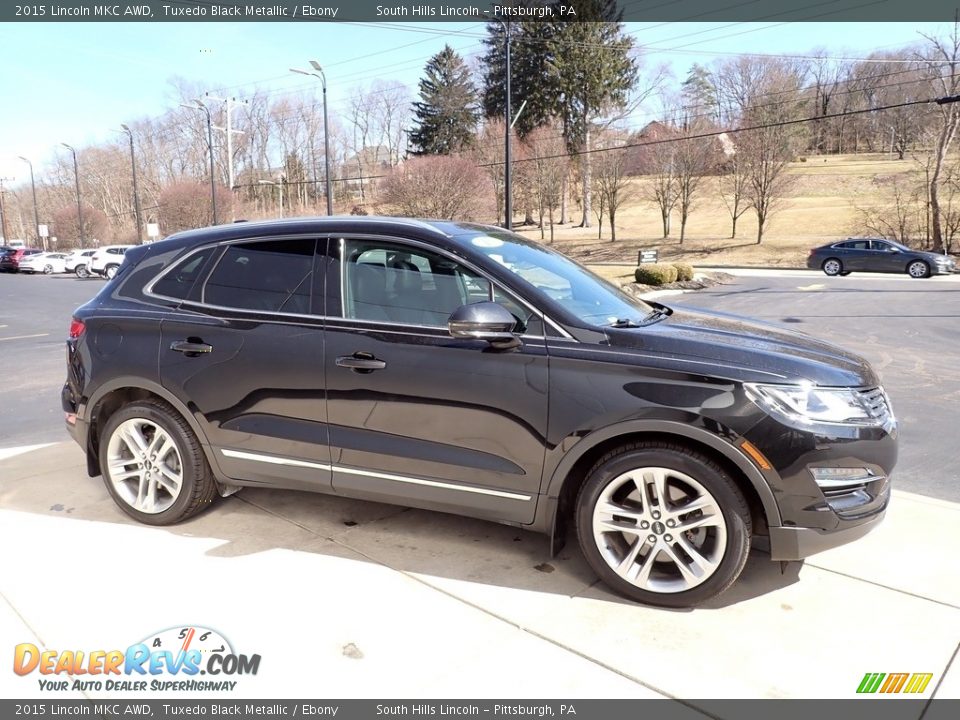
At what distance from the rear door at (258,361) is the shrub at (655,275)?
19697 mm

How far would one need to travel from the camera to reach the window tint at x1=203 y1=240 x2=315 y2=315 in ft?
12.0

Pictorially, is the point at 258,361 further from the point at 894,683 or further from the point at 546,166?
the point at 546,166

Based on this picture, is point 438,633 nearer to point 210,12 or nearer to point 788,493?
point 788,493

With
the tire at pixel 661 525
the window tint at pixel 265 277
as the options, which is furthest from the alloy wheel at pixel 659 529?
the window tint at pixel 265 277

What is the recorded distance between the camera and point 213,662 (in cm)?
273

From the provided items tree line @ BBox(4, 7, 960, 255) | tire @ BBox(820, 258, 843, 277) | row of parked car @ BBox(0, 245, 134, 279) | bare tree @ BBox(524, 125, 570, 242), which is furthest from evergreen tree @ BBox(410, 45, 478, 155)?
tire @ BBox(820, 258, 843, 277)

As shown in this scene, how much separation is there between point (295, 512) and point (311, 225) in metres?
1.72

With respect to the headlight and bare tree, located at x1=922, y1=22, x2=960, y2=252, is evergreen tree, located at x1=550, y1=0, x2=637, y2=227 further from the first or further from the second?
the headlight

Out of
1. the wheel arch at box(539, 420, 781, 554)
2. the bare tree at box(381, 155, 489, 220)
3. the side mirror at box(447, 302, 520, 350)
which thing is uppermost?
the bare tree at box(381, 155, 489, 220)

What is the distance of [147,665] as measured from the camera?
2.73 m

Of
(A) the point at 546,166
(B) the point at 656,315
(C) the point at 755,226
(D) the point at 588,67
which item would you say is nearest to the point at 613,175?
(A) the point at 546,166

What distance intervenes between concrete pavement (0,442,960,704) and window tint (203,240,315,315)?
129 cm

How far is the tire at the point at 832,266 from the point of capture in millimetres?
27078

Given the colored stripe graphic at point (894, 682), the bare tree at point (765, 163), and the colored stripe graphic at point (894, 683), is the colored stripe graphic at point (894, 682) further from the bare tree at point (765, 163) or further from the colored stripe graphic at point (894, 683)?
the bare tree at point (765, 163)
